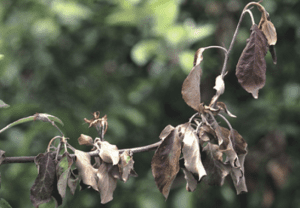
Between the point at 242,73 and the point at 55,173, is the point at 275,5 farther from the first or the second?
the point at 55,173

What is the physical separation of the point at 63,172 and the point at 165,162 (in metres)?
0.12

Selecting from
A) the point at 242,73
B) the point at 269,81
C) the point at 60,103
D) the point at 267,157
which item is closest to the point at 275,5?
the point at 269,81

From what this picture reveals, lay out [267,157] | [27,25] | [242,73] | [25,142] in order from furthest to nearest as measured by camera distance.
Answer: [267,157], [27,25], [25,142], [242,73]

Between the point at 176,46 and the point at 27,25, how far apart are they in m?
0.57

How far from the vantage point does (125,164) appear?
0.44 m

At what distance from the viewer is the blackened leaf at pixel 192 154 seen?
1.37ft

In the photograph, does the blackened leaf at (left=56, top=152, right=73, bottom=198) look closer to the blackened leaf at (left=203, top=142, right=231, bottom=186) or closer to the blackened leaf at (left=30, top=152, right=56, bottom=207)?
the blackened leaf at (left=30, top=152, right=56, bottom=207)

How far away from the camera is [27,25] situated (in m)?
1.45

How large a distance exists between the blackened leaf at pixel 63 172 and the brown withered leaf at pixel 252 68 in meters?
0.22

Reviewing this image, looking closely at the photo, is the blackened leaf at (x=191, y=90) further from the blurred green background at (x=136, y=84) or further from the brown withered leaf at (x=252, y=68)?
the blurred green background at (x=136, y=84)

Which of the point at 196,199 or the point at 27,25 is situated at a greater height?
the point at 27,25

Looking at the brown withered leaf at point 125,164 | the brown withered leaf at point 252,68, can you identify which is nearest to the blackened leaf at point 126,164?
the brown withered leaf at point 125,164

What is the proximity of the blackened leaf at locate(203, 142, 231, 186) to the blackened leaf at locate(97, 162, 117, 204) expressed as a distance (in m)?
0.11

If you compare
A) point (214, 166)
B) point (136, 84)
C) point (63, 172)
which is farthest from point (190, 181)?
point (136, 84)
